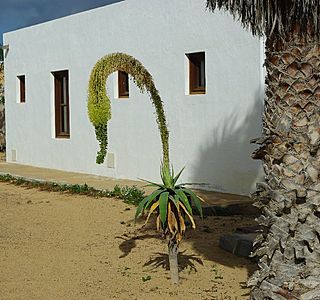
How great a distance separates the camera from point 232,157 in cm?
1166

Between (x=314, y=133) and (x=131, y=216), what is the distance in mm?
5575

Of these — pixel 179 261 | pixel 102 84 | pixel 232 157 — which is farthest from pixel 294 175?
pixel 232 157

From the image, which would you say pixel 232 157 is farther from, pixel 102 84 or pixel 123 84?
pixel 102 84

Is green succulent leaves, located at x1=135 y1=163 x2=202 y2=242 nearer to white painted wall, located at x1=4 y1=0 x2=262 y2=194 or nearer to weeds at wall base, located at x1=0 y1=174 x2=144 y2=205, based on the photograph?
weeds at wall base, located at x1=0 y1=174 x2=144 y2=205

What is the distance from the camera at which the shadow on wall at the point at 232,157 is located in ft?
36.6

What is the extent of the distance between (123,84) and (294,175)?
10102mm

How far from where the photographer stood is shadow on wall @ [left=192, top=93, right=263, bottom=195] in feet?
36.6

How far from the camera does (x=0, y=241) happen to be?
8.72 meters

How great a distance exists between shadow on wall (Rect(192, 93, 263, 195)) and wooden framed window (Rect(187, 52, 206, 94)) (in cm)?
105

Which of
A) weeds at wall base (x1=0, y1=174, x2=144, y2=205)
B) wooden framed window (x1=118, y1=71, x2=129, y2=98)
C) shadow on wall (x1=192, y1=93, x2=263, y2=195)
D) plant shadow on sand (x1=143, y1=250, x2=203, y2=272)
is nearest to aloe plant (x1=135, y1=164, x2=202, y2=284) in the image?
plant shadow on sand (x1=143, y1=250, x2=203, y2=272)

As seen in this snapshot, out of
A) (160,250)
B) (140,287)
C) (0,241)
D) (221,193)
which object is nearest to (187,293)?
(140,287)

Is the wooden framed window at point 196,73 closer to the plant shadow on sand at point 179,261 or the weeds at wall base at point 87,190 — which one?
the weeds at wall base at point 87,190

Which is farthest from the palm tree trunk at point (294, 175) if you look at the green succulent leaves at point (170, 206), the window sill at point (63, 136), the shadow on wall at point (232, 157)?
the window sill at point (63, 136)

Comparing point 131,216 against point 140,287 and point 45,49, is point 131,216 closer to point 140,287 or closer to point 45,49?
point 140,287
